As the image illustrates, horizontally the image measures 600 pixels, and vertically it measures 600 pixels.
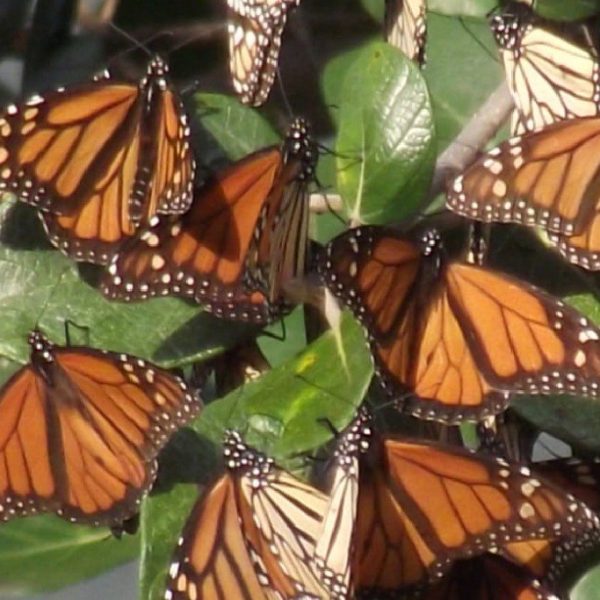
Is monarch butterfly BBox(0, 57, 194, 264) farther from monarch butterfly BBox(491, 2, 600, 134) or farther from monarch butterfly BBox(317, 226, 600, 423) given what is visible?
monarch butterfly BBox(491, 2, 600, 134)

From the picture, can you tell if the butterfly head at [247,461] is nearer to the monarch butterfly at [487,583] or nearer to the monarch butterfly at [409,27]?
the monarch butterfly at [487,583]

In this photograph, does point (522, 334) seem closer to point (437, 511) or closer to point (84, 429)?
point (437, 511)

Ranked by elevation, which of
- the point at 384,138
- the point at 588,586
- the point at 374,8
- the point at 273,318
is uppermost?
the point at 374,8

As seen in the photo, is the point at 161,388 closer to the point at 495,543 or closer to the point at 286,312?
the point at 286,312

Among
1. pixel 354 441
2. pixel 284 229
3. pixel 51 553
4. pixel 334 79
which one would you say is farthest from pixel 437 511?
pixel 334 79

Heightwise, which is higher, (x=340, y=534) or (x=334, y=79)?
(x=334, y=79)

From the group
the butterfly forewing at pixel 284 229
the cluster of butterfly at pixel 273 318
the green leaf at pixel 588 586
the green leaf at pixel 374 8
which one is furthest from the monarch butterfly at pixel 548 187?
the green leaf at pixel 374 8

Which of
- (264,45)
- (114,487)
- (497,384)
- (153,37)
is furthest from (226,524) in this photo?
(153,37)

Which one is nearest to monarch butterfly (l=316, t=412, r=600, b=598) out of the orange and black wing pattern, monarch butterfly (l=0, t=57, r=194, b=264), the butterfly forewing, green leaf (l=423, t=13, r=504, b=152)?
the orange and black wing pattern
